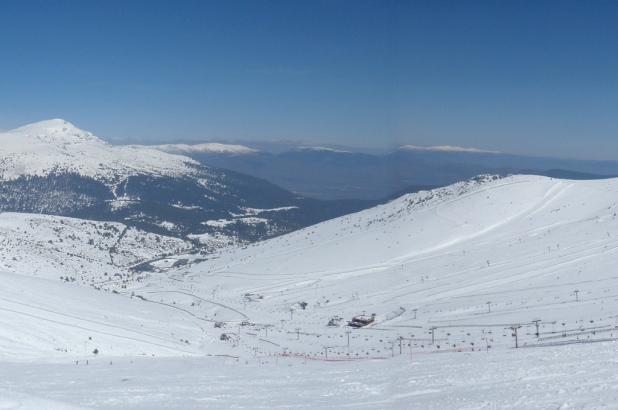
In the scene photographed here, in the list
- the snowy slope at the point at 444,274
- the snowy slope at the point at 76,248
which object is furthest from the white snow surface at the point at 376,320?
the snowy slope at the point at 76,248

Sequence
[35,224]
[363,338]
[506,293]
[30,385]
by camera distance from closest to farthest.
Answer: [30,385]
[363,338]
[506,293]
[35,224]

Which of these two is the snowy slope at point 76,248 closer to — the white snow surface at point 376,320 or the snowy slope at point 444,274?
the white snow surface at point 376,320

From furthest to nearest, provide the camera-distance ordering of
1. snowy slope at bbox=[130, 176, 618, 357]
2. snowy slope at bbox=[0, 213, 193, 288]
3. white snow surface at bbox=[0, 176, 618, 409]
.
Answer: snowy slope at bbox=[0, 213, 193, 288] → snowy slope at bbox=[130, 176, 618, 357] → white snow surface at bbox=[0, 176, 618, 409]

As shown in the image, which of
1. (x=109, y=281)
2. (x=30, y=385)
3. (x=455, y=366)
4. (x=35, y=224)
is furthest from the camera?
(x=35, y=224)

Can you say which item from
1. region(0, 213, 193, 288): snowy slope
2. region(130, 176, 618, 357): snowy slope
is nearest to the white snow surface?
region(130, 176, 618, 357): snowy slope

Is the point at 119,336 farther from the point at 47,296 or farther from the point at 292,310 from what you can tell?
the point at 292,310

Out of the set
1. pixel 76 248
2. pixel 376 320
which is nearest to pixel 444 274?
pixel 376 320

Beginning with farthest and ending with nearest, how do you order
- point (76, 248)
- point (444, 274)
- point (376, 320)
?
point (76, 248), point (444, 274), point (376, 320)

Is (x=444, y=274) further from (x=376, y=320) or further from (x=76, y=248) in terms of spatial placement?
(x=76, y=248)

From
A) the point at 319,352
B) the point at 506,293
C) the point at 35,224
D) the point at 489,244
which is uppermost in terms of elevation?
the point at 35,224

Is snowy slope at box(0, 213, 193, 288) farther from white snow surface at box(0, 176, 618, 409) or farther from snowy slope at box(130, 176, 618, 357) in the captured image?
snowy slope at box(130, 176, 618, 357)

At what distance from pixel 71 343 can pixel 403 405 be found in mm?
14486

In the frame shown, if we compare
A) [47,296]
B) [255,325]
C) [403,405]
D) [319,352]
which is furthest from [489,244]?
[403,405]

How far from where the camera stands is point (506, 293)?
36594 mm
